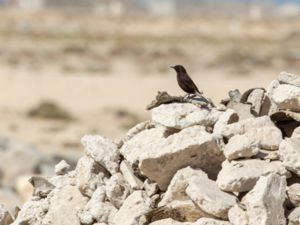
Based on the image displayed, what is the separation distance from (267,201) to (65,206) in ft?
4.89

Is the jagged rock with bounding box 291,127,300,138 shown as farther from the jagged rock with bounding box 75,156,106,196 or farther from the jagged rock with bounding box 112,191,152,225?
the jagged rock with bounding box 75,156,106,196

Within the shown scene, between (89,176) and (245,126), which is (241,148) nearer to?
(245,126)

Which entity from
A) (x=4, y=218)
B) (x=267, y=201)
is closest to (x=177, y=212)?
(x=267, y=201)

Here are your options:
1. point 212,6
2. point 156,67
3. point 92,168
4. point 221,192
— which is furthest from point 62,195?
point 212,6

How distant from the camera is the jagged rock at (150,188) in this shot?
500 centimetres

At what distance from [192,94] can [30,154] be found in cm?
625

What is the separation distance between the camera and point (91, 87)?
2730 centimetres

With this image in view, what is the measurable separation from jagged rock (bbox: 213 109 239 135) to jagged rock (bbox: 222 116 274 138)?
0.05 metres

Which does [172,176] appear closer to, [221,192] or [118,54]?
[221,192]

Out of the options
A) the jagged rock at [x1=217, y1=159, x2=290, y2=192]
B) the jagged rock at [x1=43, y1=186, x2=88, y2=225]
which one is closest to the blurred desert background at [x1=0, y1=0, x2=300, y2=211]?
the jagged rock at [x1=43, y1=186, x2=88, y2=225]

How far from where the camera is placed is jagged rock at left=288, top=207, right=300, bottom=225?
4.48m

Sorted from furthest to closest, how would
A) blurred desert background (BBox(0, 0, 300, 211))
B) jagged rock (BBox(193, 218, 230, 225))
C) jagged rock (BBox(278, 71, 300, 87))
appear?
blurred desert background (BBox(0, 0, 300, 211))
jagged rock (BBox(278, 71, 300, 87))
jagged rock (BBox(193, 218, 230, 225))

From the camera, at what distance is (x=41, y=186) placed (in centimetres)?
584

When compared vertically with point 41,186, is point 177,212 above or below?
below
